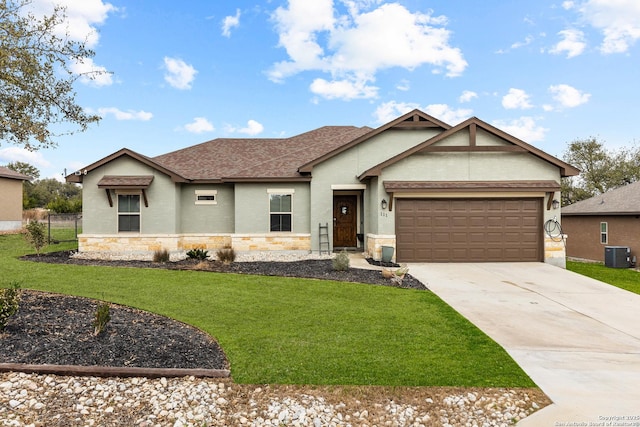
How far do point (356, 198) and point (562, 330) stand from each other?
10361mm

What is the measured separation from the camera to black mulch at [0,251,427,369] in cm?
448

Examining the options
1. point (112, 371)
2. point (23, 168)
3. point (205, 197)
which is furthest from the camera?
point (23, 168)

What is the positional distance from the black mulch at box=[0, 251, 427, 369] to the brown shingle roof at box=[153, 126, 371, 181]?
29.5ft

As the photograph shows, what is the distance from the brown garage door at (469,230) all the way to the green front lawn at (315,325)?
178 inches

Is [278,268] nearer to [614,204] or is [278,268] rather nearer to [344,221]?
[344,221]

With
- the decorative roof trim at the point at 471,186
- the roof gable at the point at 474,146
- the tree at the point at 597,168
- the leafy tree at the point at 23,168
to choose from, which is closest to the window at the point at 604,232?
the roof gable at the point at 474,146

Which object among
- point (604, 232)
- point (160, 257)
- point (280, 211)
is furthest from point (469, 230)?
point (160, 257)

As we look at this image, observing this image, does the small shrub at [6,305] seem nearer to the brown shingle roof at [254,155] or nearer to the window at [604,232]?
the brown shingle roof at [254,155]

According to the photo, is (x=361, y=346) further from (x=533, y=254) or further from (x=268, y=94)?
(x=268, y=94)

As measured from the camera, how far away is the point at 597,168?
32.6m

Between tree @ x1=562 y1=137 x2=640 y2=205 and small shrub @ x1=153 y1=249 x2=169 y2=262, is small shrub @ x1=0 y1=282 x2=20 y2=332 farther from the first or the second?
tree @ x1=562 y1=137 x2=640 y2=205

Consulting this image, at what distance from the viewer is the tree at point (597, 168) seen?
31266mm

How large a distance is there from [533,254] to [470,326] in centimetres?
864

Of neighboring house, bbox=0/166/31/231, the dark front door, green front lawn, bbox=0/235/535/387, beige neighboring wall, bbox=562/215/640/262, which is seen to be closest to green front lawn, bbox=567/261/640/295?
beige neighboring wall, bbox=562/215/640/262
